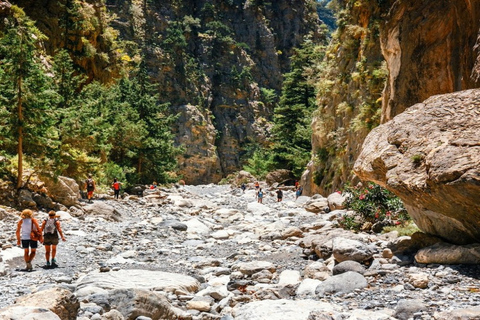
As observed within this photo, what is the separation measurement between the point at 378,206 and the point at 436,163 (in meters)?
5.55

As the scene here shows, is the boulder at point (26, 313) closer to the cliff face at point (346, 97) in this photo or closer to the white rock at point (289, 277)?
the white rock at point (289, 277)

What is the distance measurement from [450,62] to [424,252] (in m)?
6.96

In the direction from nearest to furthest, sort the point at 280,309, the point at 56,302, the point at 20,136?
the point at 56,302, the point at 280,309, the point at 20,136

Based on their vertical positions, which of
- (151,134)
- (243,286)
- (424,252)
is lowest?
(243,286)

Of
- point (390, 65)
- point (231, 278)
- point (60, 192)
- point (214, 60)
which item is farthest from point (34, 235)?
point (214, 60)

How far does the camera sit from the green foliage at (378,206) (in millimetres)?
11180

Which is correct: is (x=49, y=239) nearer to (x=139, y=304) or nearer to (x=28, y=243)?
(x=28, y=243)

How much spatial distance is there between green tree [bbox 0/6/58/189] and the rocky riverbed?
3127mm

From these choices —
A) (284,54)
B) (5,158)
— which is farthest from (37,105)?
(284,54)

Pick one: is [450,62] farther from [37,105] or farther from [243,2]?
[243,2]

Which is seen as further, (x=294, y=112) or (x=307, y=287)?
(x=294, y=112)

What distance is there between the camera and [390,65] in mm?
14039

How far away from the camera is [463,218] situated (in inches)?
263

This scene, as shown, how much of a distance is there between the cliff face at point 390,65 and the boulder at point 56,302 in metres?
9.55
